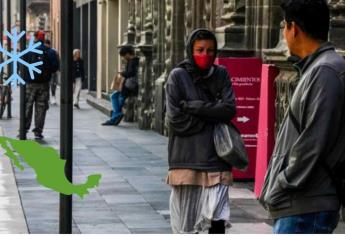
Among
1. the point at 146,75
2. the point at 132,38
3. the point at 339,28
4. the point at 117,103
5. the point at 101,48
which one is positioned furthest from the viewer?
the point at 101,48

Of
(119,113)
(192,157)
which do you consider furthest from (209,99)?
(119,113)

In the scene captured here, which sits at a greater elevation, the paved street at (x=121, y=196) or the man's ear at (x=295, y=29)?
the man's ear at (x=295, y=29)

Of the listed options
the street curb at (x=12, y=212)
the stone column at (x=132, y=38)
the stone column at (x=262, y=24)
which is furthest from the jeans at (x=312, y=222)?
the stone column at (x=132, y=38)

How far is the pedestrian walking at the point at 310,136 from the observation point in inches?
162

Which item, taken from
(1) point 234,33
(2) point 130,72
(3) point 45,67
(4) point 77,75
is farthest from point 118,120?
(1) point 234,33

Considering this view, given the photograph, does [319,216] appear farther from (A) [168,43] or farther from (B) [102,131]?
(B) [102,131]

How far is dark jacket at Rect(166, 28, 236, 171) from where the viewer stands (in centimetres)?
730

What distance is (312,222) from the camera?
4.23 m

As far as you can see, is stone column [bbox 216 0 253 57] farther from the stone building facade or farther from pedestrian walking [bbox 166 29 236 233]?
pedestrian walking [bbox 166 29 236 233]

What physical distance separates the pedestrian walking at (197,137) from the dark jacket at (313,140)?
3.01 m

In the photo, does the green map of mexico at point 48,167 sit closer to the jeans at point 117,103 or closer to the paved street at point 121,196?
the paved street at point 121,196

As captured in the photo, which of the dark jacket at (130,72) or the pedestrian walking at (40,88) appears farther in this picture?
the dark jacket at (130,72)

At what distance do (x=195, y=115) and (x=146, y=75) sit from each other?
14249 mm

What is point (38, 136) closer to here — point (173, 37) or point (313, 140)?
point (173, 37)
